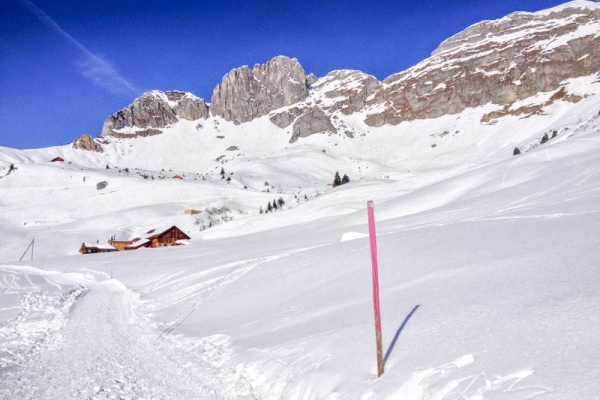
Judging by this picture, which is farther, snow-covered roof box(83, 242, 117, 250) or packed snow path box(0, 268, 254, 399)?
snow-covered roof box(83, 242, 117, 250)

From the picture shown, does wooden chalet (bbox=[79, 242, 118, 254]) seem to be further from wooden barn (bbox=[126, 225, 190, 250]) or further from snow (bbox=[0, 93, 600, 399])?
snow (bbox=[0, 93, 600, 399])

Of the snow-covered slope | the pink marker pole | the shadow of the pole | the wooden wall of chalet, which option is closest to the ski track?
the snow-covered slope

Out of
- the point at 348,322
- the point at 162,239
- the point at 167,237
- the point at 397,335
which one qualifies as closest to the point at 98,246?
the point at 162,239

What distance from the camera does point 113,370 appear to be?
763 centimetres

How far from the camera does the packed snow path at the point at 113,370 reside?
257 inches

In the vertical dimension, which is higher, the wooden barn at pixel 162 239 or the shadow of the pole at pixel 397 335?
the shadow of the pole at pixel 397 335

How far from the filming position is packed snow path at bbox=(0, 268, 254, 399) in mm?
6535

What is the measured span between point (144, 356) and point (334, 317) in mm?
3993

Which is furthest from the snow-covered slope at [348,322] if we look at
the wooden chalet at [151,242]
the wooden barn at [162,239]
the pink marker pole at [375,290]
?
the wooden chalet at [151,242]

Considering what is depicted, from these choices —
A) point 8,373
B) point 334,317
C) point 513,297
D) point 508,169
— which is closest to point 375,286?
point 513,297

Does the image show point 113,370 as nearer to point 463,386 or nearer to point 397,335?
point 397,335

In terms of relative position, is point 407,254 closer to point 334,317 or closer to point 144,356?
point 334,317

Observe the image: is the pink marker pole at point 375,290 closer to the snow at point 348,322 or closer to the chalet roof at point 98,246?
the snow at point 348,322

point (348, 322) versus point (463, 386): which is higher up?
point (463, 386)
